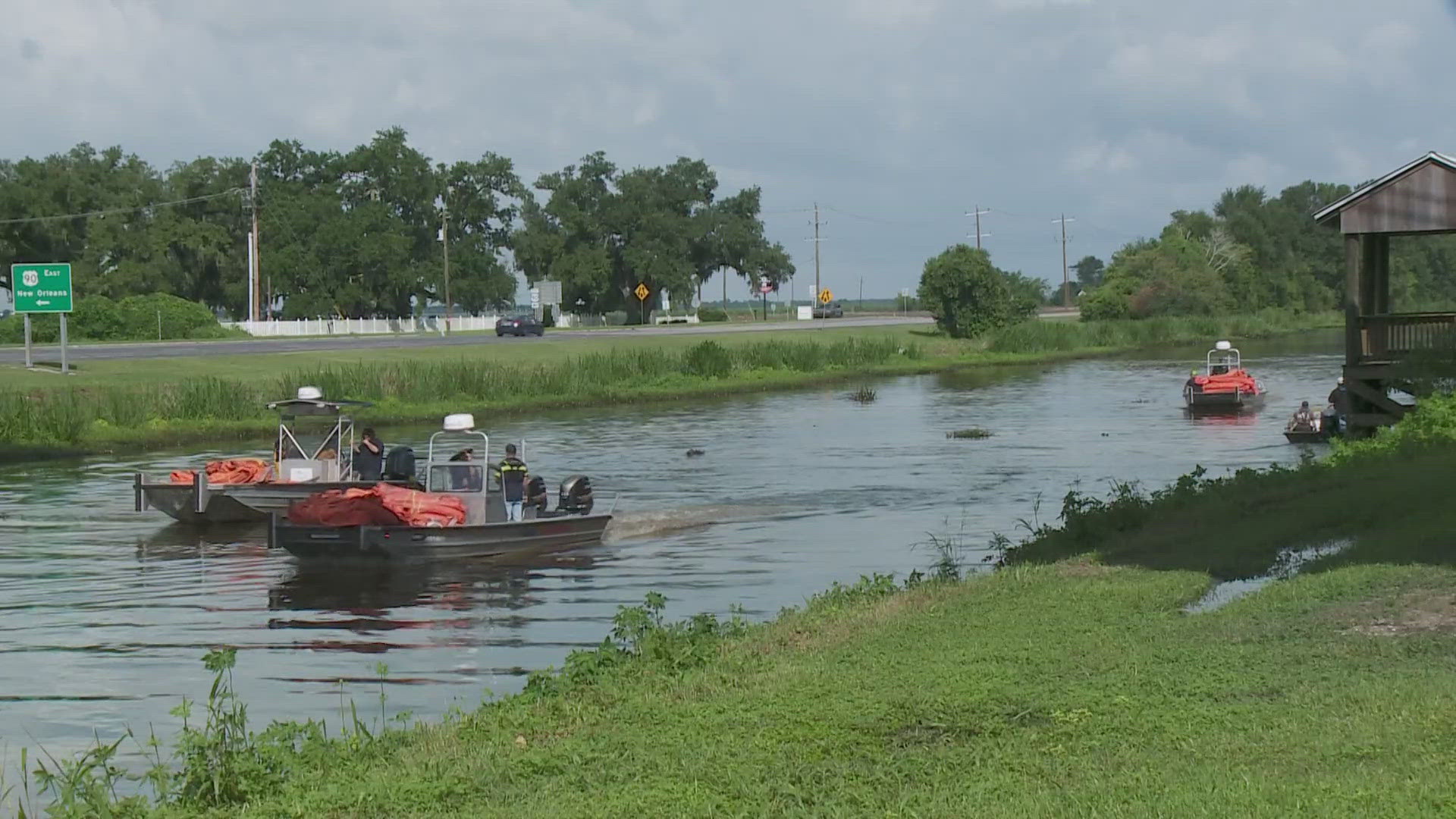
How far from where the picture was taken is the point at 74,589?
72.5 ft

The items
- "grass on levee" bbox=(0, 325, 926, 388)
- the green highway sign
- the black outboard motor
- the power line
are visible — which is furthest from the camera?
the power line

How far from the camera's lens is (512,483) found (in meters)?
24.5

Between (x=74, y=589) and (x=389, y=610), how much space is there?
4.94 meters

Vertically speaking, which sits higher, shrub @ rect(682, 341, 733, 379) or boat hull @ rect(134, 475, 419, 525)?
shrub @ rect(682, 341, 733, 379)

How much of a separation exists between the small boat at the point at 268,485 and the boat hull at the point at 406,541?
3.65 meters

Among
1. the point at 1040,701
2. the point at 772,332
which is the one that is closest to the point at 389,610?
the point at 1040,701

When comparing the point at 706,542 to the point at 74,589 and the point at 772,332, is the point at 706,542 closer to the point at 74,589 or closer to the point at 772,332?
the point at 74,589

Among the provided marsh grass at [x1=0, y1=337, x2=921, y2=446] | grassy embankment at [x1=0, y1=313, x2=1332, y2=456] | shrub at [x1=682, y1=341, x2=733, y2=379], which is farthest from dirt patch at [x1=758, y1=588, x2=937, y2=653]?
shrub at [x1=682, y1=341, x2=733, y2=379]

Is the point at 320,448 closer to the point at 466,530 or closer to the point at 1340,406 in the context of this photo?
the point at 466,530

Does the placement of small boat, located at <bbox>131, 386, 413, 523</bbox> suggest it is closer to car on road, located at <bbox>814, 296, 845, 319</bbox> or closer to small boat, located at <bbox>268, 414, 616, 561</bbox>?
small boat, located at <bbox>268, 414, 616, 561</bbox>

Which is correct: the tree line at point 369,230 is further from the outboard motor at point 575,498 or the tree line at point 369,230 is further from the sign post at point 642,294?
the outboard motor at point 575,498

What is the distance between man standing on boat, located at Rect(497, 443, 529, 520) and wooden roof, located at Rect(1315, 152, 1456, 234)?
1779 centimetres

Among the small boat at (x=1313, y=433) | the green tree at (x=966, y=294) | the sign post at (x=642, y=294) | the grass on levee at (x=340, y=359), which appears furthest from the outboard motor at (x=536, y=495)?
the sign post at (x=642, y=294)

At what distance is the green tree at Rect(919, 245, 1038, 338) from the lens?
10125cm
